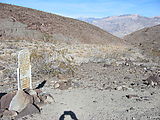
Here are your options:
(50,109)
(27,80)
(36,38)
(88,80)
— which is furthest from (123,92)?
(36,38)

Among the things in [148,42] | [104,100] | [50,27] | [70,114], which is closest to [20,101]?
[70,114]

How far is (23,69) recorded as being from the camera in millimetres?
6984

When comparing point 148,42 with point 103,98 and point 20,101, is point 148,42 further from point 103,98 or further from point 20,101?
point 20,101

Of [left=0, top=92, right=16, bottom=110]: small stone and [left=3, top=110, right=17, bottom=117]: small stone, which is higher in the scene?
[left=0, top=92, right=16, bottom=110]: small stone

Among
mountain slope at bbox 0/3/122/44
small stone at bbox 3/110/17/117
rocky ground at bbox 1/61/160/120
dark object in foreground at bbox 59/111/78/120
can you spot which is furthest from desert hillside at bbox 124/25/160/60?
small stone at bbox 3/110/17/117

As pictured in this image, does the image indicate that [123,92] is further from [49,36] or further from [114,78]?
[49,36]

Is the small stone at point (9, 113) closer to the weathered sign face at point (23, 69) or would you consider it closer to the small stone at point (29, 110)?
the small stone at point (29, 110)

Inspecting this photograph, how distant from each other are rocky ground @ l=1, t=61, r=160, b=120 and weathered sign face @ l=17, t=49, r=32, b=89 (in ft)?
3.81

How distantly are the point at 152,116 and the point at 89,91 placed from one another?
3096mm

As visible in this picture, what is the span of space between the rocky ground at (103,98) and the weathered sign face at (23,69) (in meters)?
1.16

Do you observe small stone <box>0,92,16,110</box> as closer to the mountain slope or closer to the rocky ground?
the rocky ground

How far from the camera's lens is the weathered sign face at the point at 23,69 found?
6801 millimetres

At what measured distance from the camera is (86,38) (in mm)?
31078

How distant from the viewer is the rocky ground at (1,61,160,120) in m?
6.15
